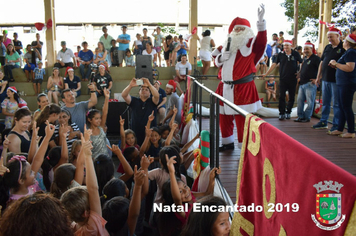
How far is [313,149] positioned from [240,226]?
9.95 ft

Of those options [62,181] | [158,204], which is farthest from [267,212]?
[62,181]

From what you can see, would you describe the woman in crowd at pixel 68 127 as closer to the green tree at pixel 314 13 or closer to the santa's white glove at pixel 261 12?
the santa's white glove at pixel 261 12

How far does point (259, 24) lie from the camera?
153 inches

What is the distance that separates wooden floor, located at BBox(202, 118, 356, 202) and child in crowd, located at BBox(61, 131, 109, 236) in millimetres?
1129

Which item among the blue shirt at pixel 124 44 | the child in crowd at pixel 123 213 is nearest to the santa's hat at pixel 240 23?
the child in crowd at pixel 123 213

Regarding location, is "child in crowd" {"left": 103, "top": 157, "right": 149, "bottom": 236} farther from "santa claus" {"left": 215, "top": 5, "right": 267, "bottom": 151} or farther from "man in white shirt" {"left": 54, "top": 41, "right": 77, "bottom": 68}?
"man in white shirt" {"left": 54, "top": 41, "right": 77, "bottom": 68}

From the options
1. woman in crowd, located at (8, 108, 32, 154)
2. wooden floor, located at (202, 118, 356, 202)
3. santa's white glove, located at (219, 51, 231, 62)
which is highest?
santa's white glove, located at (219, 51, 231, 62)

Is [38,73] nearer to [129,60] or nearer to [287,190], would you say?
[129,60]

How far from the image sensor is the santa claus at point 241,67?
3963 millimetres

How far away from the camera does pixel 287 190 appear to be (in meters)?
1.18

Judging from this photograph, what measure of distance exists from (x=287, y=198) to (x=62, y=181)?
1803mm

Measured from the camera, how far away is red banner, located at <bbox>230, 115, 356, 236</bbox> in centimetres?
90

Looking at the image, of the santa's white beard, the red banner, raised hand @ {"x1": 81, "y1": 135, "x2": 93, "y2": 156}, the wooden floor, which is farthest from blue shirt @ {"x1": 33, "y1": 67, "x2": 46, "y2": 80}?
the red banner

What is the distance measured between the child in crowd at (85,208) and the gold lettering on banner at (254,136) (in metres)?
1.01
